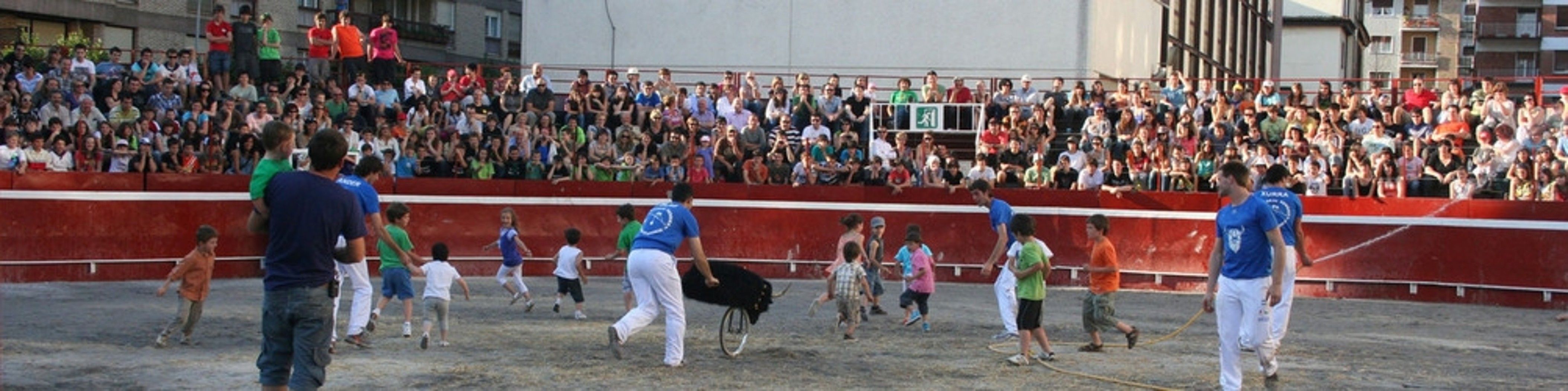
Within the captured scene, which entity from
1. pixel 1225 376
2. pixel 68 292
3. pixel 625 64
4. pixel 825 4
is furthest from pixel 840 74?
pixel 1225 376

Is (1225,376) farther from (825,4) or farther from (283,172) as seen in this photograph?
(825,4)

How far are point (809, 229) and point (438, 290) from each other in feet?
40.1

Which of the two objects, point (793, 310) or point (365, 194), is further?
point (793, 310)

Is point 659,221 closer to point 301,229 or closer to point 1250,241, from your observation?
point 1250,241

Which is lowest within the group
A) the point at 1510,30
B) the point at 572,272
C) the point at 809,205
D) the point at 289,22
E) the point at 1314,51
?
the point at 572,272

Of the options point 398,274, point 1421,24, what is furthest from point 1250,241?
point 1421,24

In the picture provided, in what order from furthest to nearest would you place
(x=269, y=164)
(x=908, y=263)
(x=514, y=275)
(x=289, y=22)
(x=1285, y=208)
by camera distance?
(x=289, y=22) < (x=514, y=275) < (x=908, y=263) < (x=1285, y=208) < (x=269, y=164)

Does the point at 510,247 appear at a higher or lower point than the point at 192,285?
higher

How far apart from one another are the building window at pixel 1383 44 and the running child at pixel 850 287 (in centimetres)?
8333

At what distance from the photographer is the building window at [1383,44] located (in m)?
92.0

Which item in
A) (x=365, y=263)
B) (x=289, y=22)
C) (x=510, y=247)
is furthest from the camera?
(x=289, y=22)

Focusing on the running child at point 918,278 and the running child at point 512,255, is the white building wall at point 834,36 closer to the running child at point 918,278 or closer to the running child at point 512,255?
the running child at point 512,255

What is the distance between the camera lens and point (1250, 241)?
35.8 feet

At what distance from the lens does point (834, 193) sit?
25.2 metres
